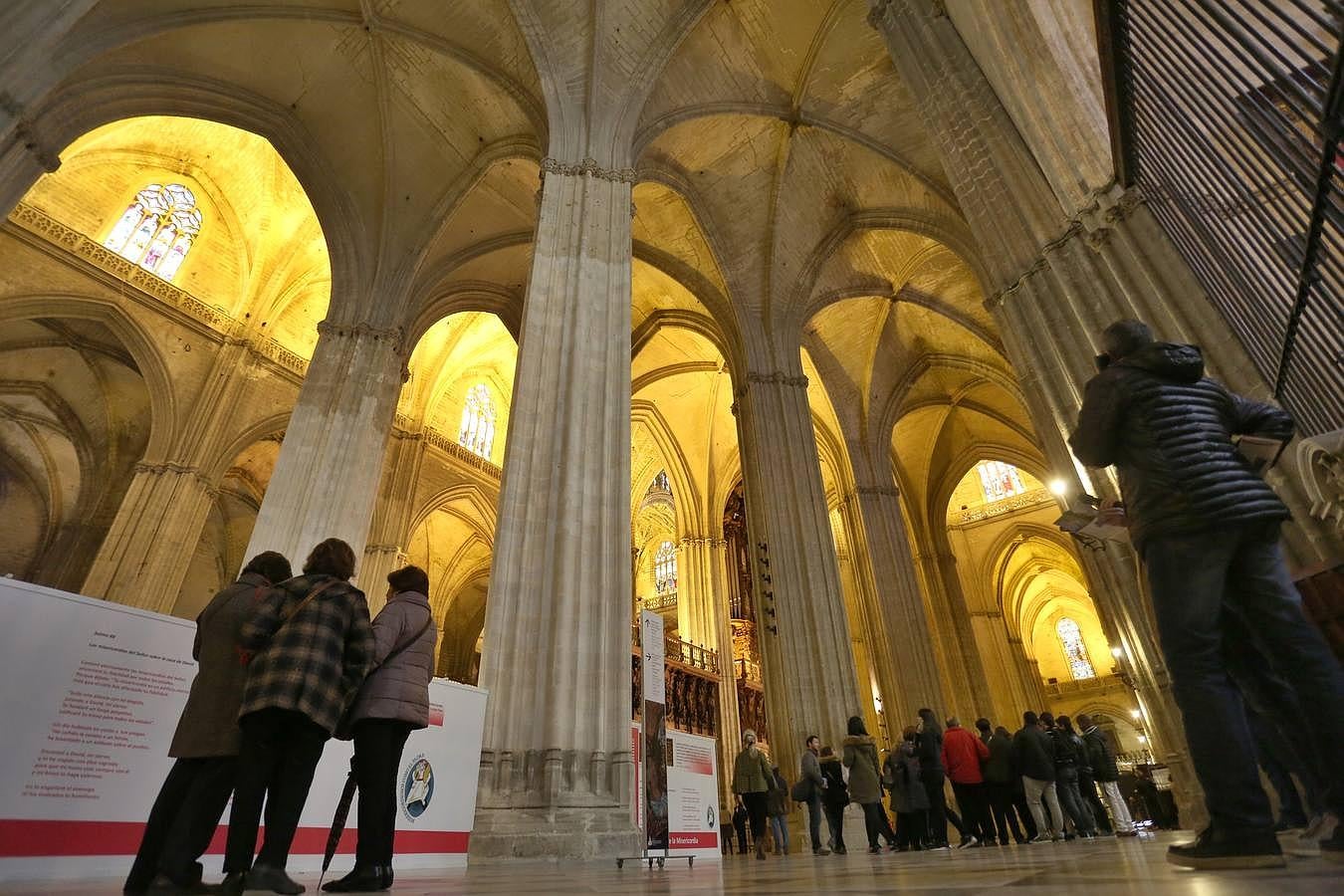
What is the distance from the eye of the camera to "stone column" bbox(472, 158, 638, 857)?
5219mm

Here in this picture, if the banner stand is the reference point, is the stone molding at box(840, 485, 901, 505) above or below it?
above

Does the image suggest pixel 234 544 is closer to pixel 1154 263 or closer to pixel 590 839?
pixel 590 839

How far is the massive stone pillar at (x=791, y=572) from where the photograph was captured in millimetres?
9984

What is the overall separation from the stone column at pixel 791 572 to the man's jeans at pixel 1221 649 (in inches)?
330

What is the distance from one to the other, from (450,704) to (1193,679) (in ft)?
14.0

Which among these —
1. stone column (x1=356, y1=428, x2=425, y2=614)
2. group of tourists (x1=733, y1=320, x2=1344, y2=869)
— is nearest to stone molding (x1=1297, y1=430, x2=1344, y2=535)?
group of tourists (x1=733, y1=320, x2=1344, y2=869)

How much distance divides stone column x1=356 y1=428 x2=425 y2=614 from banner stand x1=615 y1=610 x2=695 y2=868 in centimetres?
930

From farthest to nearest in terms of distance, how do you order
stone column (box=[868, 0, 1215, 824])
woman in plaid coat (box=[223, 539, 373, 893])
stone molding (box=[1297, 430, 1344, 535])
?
stone column (box=[868, 0, 1215, 824])
stone molding (box=[1297, 430, 1344, 535])
woman in plaid coat (box=[223, 539, 373, 893])

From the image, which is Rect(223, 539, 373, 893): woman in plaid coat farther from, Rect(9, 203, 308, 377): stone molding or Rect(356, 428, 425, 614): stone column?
Rect(9, 203, 308, 377): stone molding

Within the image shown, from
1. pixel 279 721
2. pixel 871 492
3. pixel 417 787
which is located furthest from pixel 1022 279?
pixel 871 492

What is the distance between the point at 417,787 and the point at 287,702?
258 cm

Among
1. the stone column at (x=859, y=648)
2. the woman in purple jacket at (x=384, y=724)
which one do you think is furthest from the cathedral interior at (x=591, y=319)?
the woman in purple jacket at (x=384, y=724)

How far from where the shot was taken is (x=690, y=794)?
617 centimetres

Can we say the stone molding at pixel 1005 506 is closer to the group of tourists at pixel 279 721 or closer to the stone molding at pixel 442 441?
the stone molding at pixel 442 441
